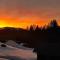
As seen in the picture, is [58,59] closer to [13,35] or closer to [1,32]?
[1,32]

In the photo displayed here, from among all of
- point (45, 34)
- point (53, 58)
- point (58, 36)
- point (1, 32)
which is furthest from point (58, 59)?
point (1, 32)

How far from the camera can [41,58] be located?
469 centimetres

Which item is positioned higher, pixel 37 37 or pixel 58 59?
pixel 37 37

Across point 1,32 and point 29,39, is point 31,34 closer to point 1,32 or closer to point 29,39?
point 29,39

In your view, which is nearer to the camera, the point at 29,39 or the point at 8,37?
the point at 29,39

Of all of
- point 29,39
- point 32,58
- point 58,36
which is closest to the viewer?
point 32,58

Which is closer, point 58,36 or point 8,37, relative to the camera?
point 58,36

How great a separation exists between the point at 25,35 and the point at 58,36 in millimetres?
2812

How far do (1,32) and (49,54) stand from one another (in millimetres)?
5381

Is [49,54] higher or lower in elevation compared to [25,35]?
lower

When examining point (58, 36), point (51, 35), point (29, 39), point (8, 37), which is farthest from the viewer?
point (8, 37)

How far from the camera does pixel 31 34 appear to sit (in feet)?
33.5

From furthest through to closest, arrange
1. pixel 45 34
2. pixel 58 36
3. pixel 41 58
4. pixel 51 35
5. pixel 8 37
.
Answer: pixel 8 37 < pixel 45 34 < pixel 51 35 < pixel 58 36 < pixel 41 58

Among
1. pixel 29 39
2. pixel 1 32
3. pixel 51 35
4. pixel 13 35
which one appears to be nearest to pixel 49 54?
pixel 51 35
